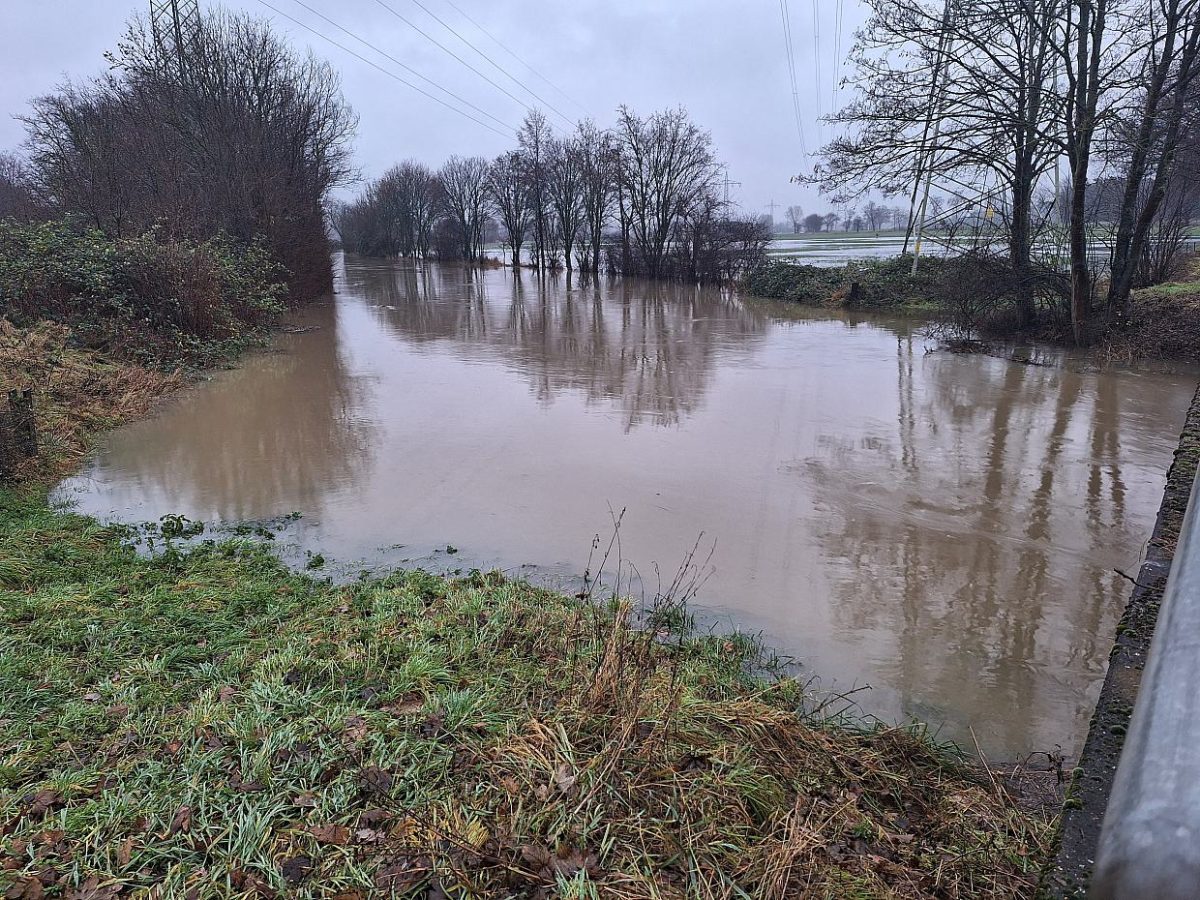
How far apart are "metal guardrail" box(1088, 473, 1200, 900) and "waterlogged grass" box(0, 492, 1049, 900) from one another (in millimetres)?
1523

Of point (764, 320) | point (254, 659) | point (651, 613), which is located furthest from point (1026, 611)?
point (764, 320)

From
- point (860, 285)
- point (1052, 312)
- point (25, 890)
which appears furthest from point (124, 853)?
point (860, 285)

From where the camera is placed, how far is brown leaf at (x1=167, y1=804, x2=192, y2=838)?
256 cm

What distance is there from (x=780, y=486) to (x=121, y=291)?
42.7ft

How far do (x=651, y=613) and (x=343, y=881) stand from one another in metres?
3.00

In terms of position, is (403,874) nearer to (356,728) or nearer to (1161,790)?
(356,728)

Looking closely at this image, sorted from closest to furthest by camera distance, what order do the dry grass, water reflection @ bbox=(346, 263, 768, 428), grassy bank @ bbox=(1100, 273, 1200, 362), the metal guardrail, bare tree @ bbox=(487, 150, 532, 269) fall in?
the metal guardrail, the dry grass, water reflection @ bbox=(346, 263, 768, 428), grassy bank @ bbox=(1100, 273, 1200, 362), bare tree @ bbox=(487, 150, 532, 269)

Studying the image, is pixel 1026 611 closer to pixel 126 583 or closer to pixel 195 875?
pixel 195 875

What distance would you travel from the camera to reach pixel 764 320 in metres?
23.5

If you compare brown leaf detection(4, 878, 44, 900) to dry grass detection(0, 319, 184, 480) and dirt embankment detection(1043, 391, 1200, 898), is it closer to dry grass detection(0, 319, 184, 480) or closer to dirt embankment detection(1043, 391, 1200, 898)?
dirt embankment detection(1043, 391, 1200, 898)

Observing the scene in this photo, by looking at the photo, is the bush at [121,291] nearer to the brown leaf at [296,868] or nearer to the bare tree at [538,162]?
the brown leaf at [296,868]

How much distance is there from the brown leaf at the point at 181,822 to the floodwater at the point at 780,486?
3157 mm

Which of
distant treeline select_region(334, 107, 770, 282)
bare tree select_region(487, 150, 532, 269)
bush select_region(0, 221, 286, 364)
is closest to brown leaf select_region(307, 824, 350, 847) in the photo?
bush select_region(0, 221, 286, 364)

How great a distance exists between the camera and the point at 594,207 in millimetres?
49031
